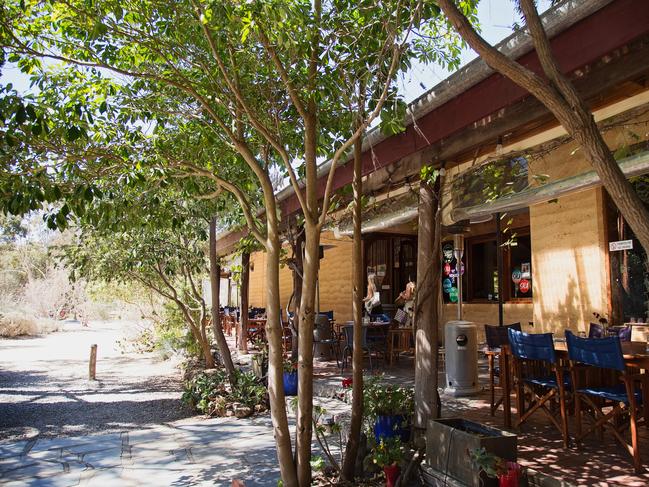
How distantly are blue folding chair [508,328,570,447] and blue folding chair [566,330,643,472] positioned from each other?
0.11m

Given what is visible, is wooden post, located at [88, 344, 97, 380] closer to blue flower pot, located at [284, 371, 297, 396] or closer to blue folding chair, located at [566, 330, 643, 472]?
blue flower pot, located at [284, 371, 297, 396]

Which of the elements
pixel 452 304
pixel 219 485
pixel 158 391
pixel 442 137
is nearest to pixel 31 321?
pixel 158 391

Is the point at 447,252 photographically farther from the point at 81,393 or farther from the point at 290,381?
the point at 81,393

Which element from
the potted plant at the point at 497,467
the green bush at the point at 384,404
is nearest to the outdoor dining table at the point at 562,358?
the green bush at the point at 384,404

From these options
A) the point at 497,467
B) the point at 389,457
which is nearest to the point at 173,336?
the point at 389,457

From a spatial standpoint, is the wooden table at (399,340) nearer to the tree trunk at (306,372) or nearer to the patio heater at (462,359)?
the patio heater at (462,359)

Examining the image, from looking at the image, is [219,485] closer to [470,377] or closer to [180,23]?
[470,377]

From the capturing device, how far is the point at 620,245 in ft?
22.8

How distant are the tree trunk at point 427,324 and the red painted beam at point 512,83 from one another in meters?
0.77

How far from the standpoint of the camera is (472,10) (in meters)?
4.39

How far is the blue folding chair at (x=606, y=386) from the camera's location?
3623 millimetres

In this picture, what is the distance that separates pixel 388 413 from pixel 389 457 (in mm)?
563

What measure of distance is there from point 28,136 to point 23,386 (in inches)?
308

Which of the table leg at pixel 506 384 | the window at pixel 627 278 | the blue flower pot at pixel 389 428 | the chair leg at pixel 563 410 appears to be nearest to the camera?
the chair leg at pixel 563 410
